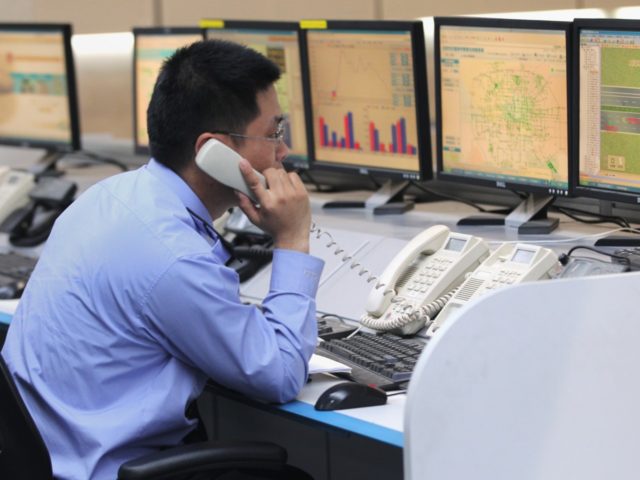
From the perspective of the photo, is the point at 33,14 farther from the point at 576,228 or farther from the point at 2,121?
the point at 576,228

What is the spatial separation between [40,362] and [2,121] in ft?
7.84

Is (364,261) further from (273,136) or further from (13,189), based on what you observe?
(13,189)

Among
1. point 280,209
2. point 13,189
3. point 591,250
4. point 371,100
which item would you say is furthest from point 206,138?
point 13,189

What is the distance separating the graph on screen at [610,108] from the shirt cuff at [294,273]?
81cm

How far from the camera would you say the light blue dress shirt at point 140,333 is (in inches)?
69.6

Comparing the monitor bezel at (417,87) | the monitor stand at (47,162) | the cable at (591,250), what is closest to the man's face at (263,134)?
the cable at (591,250)

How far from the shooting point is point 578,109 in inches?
96.1

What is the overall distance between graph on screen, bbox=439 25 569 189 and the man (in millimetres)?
808

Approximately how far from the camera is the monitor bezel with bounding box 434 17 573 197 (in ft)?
8.03

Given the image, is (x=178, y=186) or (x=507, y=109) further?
(x=507, y=109)

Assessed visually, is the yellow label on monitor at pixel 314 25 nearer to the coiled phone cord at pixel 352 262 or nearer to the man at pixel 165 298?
the coiled phone cord at pixel 352 262

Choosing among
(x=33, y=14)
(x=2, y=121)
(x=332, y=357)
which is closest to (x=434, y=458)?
(x=332, y=357)

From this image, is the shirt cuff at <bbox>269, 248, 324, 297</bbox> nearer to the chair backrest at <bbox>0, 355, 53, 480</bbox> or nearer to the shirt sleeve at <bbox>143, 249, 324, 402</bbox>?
the shirt sleeve at <bbox>143, 249, 324, 402</bbox>

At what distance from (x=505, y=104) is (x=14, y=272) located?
1.30 meters
